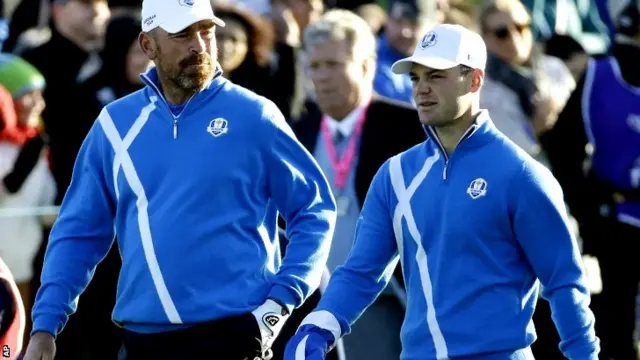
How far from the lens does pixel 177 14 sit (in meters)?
7.71

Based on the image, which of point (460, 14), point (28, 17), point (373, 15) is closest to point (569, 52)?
point (460, 14)

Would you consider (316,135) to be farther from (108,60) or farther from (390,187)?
(390,187)

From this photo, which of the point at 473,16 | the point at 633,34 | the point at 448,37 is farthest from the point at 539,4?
the point at 448,37

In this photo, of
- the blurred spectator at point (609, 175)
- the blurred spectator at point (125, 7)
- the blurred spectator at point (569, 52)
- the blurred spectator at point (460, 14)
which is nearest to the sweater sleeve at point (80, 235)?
the blurred spectator at point (125, 7)

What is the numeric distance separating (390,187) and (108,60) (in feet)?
13.4

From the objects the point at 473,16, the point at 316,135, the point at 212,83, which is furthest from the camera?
the point at 473,16

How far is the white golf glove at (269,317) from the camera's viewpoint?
7.48m

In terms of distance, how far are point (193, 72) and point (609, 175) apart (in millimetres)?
4658

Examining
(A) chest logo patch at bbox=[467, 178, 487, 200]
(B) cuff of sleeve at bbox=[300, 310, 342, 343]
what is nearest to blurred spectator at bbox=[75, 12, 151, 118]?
(B) cuff of sleeve at bbox=[300, 310, 342, 343]

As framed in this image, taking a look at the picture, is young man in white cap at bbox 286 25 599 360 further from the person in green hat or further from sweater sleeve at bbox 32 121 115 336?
the person in green hat

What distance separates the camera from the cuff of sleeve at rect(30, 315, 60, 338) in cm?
765

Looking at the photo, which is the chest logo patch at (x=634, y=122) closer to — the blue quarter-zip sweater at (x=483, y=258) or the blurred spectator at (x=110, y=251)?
the blurred spectator at (x=110, y=251)

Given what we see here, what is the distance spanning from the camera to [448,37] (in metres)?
7.60

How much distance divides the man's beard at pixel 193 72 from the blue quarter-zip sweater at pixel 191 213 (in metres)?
0.05
